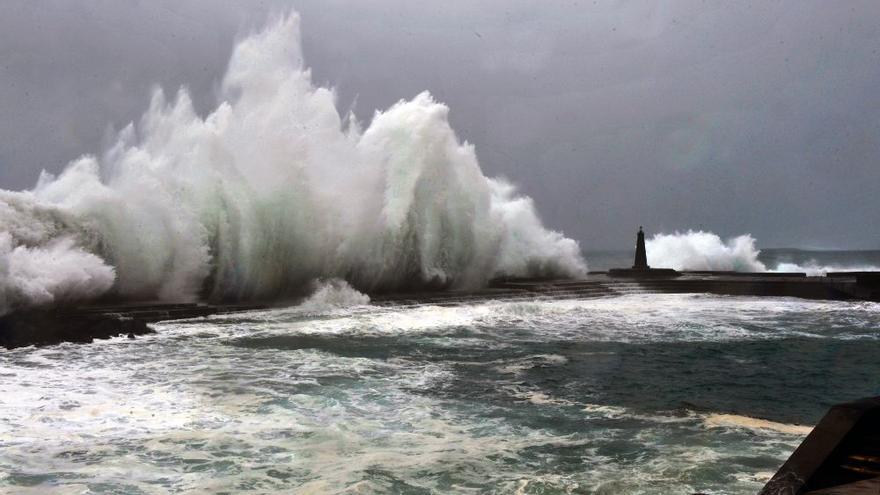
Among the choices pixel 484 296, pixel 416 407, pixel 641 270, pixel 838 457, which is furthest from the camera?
pixel 641 270

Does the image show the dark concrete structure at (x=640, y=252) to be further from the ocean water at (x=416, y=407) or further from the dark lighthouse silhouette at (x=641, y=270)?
the ocean water at (x=416, y=407)

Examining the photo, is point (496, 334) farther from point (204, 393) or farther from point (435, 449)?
point (435, 449)

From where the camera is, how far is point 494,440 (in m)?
6.19

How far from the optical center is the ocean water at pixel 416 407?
5184 millimetres

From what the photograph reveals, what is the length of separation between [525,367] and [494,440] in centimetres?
380

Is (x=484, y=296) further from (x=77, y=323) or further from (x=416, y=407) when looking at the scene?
(x=416, y=407)

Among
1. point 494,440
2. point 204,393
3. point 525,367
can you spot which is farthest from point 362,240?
point 494,440

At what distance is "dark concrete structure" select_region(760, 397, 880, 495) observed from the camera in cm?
414

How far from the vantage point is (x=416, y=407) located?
24.3ft

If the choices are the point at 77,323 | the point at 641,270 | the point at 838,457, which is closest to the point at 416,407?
the point at 838,457

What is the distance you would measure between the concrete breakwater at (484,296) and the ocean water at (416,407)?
0.73 meters

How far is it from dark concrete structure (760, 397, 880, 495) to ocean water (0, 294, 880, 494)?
65 cm

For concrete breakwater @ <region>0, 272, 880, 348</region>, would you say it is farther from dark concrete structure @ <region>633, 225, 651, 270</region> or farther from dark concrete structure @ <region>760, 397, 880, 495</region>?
dark concrete structure @ <region>760, 397, 880, 495</region>

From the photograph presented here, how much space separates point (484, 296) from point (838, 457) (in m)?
15.7
